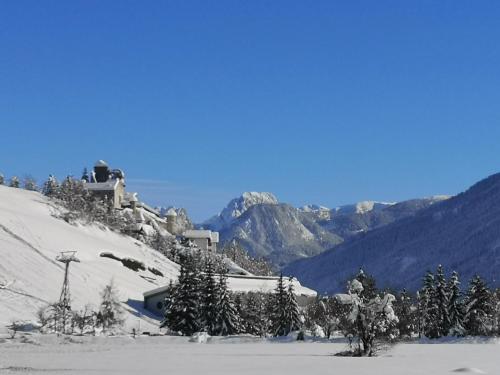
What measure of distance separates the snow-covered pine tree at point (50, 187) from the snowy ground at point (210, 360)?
10755 centimetres

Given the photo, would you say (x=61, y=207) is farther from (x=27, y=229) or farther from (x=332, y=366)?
(x=332, y=366)

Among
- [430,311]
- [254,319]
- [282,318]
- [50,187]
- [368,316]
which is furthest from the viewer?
[50,187]

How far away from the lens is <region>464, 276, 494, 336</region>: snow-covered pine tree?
68.2 metres

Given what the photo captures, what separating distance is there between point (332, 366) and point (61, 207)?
114448 mm

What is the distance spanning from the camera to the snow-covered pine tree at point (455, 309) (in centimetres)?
6862

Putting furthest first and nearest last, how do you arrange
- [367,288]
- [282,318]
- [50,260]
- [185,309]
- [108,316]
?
1. [50,260]
2. [108,316]
3. [282,318]
4. [185,309]
5. [367,288]

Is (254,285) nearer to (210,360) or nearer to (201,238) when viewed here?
(201,238)

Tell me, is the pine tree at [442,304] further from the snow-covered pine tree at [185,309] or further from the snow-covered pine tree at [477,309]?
the snow-covered pine tree at [185,309]

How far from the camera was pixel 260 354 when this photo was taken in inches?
1684

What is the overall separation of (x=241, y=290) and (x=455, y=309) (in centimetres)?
5336

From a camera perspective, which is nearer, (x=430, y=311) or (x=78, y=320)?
(x=78, y=320)

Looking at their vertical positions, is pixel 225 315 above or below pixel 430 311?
above

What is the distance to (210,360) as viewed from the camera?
37719 millimetres

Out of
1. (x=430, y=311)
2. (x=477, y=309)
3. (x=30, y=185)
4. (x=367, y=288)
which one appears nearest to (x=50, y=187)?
(x=30, y=185)
